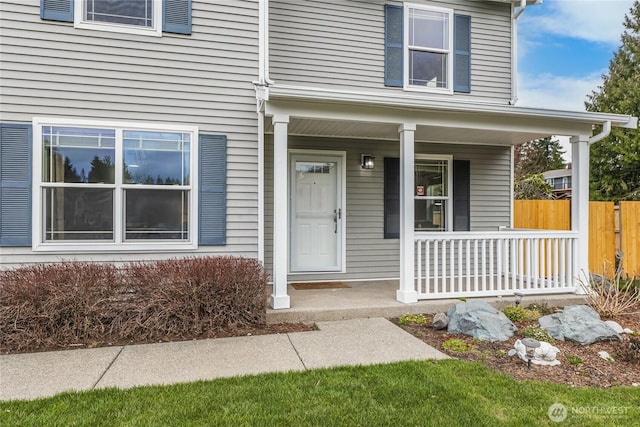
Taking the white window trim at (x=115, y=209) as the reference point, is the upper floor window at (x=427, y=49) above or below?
above

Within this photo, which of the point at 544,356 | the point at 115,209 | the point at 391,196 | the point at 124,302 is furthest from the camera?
the point at 391,196

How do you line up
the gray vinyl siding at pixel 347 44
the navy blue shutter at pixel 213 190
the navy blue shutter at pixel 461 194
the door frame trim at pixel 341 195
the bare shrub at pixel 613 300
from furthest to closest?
the navy blue shutter at pixel 461 194, the door frame trim at pixel 341 195, the gray vinyl siding at pixel 347 44, the navy blue shutter at pixel 213 190, the bare shrub at pixel 613 300

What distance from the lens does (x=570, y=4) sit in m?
12.1

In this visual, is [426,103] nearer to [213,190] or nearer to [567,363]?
[213,190]

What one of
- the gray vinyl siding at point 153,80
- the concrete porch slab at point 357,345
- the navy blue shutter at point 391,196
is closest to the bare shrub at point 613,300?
the concrete porch slab at point 357,345

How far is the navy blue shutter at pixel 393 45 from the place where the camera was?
641 cm

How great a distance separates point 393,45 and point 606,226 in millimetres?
5184

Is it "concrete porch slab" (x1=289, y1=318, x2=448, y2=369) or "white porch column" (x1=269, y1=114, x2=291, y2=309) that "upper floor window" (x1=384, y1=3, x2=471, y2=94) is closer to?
"white porch column" (x1=269, y1=114, x2=291, y2=309)

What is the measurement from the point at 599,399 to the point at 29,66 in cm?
624

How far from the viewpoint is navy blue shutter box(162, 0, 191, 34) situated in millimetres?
4902

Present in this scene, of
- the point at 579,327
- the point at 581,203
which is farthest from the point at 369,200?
the point at 579,327

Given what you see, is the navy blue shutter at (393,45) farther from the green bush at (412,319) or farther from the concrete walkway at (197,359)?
the concrete walkway at (197,359)

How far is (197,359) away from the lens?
3434 mm

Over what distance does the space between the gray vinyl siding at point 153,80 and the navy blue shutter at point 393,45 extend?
7.41 ft
